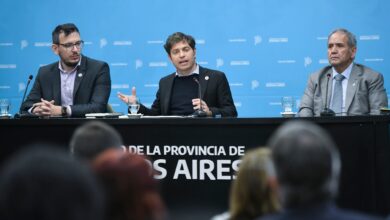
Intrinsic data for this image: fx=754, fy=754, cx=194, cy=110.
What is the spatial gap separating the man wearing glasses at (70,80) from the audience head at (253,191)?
3863mm

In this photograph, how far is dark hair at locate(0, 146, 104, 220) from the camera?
1.27 metres

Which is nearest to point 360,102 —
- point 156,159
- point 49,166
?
point 156,159

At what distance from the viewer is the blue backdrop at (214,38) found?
24.2 feet

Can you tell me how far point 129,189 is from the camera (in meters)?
1.79

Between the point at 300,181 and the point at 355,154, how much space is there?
324 centimetres

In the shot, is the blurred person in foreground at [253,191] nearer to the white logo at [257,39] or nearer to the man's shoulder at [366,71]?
the man's shoulder at [366,71]

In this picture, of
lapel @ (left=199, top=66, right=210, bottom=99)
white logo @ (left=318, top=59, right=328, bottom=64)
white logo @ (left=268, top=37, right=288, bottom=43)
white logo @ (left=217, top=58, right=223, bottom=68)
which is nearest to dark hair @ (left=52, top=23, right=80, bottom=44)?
lapel @ (left=199, top=66, right=210, bottom=99)

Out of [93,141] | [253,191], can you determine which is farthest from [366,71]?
[253,191]

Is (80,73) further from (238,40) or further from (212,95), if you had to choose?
(238,40)

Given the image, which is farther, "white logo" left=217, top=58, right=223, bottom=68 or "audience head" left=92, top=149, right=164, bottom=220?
"white logo" left=217, top=58, right=223, bottom=68

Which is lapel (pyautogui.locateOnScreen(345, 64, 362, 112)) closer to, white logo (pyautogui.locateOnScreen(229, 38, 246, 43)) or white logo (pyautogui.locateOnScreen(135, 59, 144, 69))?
white logo (pyautogui.locateOnScreen(229, 38, 246, 43))

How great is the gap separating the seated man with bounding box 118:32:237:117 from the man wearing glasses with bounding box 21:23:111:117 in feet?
1.37

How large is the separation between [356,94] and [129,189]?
13.9 feet

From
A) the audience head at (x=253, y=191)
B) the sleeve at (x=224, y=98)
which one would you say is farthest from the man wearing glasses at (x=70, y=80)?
the audience head at (x=253, y=191)
